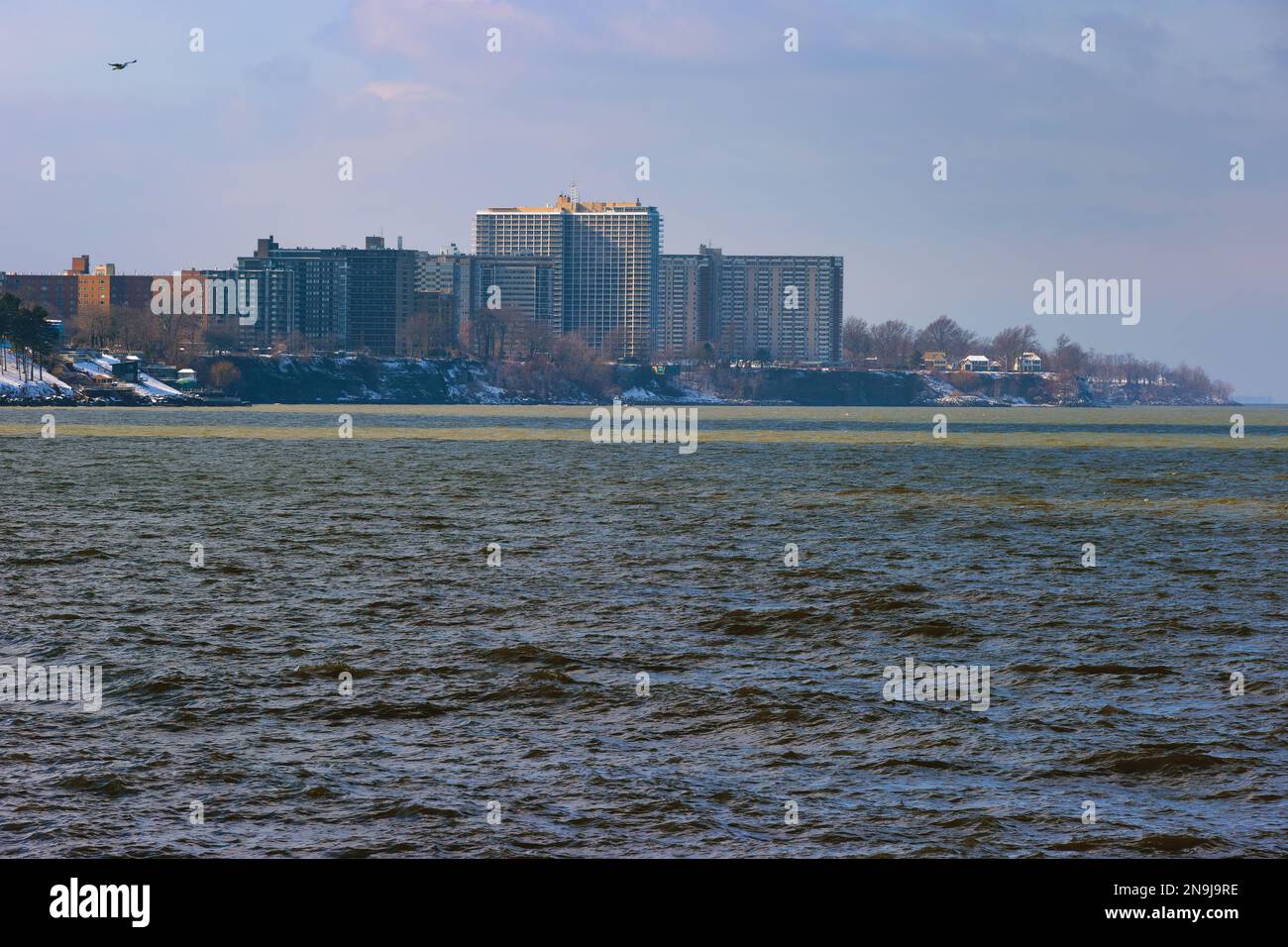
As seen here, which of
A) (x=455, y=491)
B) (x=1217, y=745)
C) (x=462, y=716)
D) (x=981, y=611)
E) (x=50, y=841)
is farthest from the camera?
(x=455, y=491)

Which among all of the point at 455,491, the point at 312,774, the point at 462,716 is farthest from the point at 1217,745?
the point at 455,491

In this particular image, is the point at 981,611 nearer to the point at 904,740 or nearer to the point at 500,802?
the point at 904,740

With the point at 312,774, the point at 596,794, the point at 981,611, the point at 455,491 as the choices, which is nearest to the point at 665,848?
the point at 596,794

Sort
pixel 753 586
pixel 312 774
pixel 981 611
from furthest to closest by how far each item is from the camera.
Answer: pixel 753 586
pixel 981 611
pixel 312 774

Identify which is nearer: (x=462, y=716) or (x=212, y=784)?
(x=212, y=784)
